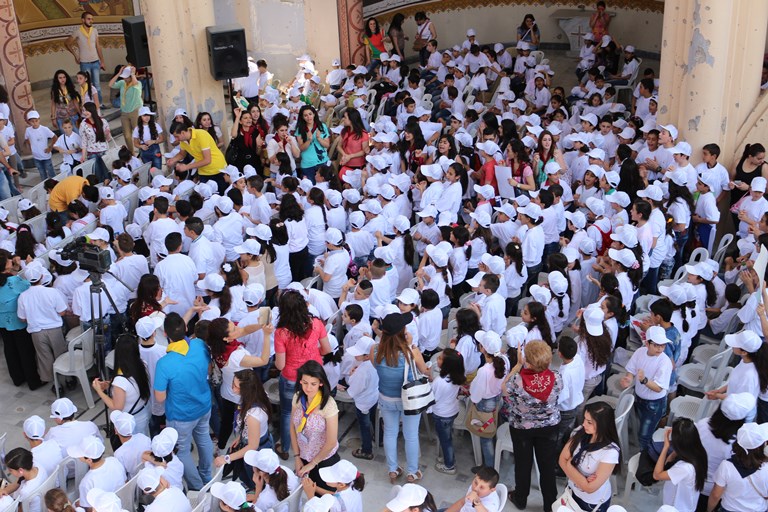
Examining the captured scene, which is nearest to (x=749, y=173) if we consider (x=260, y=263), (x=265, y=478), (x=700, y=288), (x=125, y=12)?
(x=700, y=288)

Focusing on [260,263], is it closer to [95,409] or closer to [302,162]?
[95,409]

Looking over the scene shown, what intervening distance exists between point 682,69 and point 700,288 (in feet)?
11.7

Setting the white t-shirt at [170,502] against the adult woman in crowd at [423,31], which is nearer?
the white t-shirt at [170,502]

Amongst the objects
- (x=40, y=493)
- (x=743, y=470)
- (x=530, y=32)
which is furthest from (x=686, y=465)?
(x=530, y=32)

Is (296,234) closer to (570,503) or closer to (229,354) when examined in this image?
(229,354)

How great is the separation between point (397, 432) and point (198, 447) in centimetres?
155

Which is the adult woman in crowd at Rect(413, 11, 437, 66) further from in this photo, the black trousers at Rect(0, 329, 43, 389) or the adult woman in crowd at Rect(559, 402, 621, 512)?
the adult woman in crowd at Rect(559, 402, 621, 512)

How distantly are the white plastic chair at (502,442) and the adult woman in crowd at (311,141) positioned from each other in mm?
5290

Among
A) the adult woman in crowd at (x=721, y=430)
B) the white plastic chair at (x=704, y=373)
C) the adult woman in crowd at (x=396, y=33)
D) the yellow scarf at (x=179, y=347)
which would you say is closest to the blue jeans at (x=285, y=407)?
the yellow scarf at (x=179, y=347)

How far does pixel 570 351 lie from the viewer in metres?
6.23

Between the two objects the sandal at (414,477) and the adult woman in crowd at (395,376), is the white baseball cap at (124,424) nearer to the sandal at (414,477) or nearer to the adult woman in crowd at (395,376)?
the adult woman in crowd at (395,376)

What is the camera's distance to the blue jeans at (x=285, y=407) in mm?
6941

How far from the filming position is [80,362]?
803 centimetres

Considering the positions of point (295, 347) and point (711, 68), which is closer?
point (295, 347)
